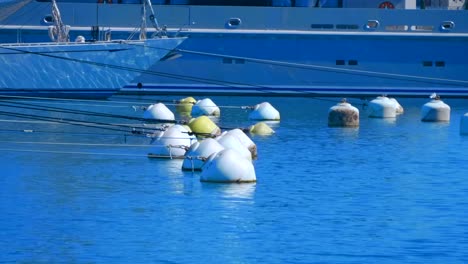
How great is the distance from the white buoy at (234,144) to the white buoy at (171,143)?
0.99 m

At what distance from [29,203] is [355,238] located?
4.32 meters

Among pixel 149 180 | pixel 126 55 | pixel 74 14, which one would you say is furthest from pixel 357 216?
pixel 74 14

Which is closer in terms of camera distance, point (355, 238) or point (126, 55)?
point (355, 238)

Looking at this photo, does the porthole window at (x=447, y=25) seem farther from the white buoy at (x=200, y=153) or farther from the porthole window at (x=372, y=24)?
the white buoy at (x=200, y=153)

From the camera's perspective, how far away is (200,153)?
21.6m

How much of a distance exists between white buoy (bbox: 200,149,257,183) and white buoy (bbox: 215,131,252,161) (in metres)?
1.49

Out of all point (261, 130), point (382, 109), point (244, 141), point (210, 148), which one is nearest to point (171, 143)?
point (244, 141)

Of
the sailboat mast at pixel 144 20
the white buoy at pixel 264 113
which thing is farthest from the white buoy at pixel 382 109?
the sailboat mast at pixel 144 20

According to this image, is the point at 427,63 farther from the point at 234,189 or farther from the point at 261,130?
the point at 234,189

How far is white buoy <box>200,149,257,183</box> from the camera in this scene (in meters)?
20.1

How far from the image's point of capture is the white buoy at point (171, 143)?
2338 centimetres

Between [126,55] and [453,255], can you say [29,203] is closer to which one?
[453,255]

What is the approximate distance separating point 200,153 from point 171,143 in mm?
2001

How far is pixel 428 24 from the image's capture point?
4034cm
